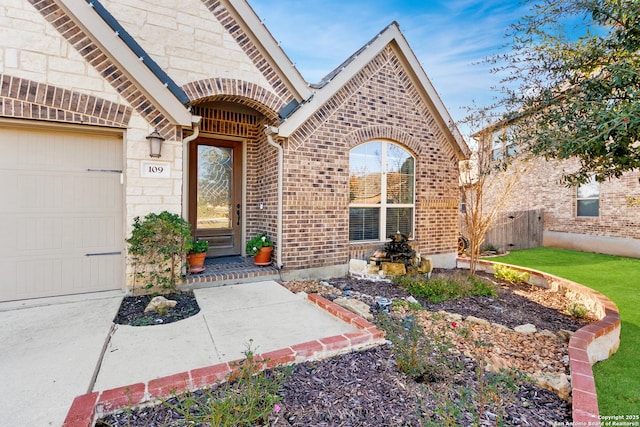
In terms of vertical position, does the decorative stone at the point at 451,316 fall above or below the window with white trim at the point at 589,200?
below

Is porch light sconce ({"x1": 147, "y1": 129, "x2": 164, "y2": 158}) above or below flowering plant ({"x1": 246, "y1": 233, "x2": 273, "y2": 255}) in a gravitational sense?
above

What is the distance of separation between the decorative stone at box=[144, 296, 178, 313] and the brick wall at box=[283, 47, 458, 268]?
2.29 metres

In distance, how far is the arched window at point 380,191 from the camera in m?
6.93

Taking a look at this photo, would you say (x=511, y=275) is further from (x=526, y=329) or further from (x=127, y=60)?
(x=127, y=60)

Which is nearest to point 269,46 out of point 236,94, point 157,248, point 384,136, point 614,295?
point 236,94

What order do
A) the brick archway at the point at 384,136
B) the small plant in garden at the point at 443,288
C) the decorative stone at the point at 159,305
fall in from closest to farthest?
1. the decorative stone at the point at 159,305
2. the small plant in garden at the point at 443,288
3. the brick archway at the point at 384,136

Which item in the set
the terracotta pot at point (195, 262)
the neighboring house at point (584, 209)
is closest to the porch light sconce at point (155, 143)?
the terracotta pot at point (195, 262)

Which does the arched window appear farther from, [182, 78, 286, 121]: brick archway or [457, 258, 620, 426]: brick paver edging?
[457, 258, 620, 426]: brick paver edging

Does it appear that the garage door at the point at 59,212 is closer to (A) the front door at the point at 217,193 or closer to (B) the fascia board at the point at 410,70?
(A) the front door at the point at 217,193

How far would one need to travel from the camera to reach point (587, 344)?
3236mm

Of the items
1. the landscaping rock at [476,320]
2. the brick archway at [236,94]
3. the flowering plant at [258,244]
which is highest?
Answer: the brick archway at [236,94]

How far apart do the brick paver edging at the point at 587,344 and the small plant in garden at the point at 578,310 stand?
0.14m

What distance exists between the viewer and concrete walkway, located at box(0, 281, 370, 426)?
2.26 m

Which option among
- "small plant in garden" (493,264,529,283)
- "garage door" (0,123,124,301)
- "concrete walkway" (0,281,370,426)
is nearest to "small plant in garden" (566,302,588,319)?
"small plant in garden" (493,264,529,283)
